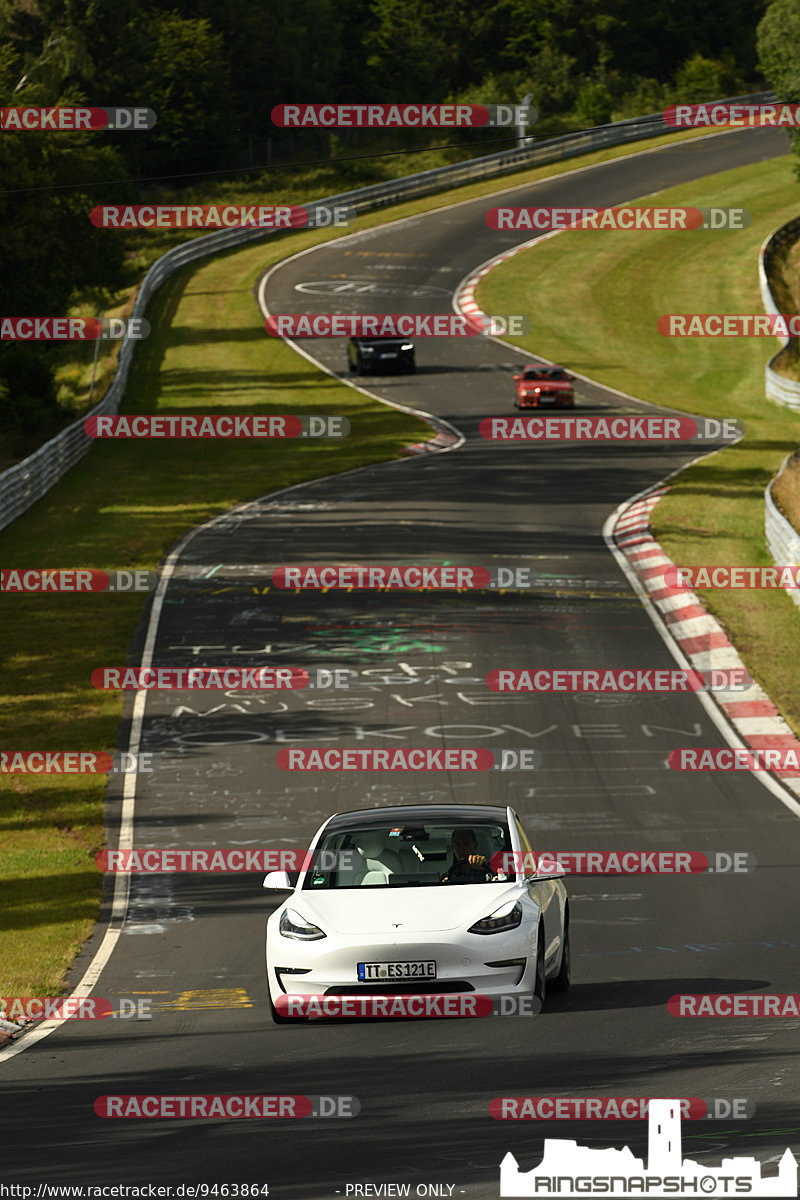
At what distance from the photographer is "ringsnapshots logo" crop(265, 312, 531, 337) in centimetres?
6569

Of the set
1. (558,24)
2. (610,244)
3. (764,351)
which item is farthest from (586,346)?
(558,24)

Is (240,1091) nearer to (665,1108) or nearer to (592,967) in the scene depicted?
(665,1108)

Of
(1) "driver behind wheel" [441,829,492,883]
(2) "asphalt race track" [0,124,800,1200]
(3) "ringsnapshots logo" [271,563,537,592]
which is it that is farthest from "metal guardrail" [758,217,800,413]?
(1) "driver behind wheel" [441,829,492,883]

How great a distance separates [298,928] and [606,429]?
39009mm

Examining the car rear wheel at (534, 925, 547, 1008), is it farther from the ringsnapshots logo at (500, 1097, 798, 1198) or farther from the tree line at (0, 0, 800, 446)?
the tree line at (0, 0, 800, 446)

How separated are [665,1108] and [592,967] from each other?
4.86 m

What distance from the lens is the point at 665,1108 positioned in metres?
8.62

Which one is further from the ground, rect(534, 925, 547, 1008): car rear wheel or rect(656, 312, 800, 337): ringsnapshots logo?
rect(534, 925, 547, 1008): car rear wheel

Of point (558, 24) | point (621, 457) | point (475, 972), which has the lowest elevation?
point (621, 457)

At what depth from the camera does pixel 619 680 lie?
25.2 meters

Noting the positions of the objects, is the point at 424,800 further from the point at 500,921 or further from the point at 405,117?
the point at 405,117

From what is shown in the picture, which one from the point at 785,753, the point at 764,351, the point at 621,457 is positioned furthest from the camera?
the point at 764,351

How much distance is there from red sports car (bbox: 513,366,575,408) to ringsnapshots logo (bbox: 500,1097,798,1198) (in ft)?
144

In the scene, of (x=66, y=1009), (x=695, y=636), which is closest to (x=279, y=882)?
(x=66, y=1009)
